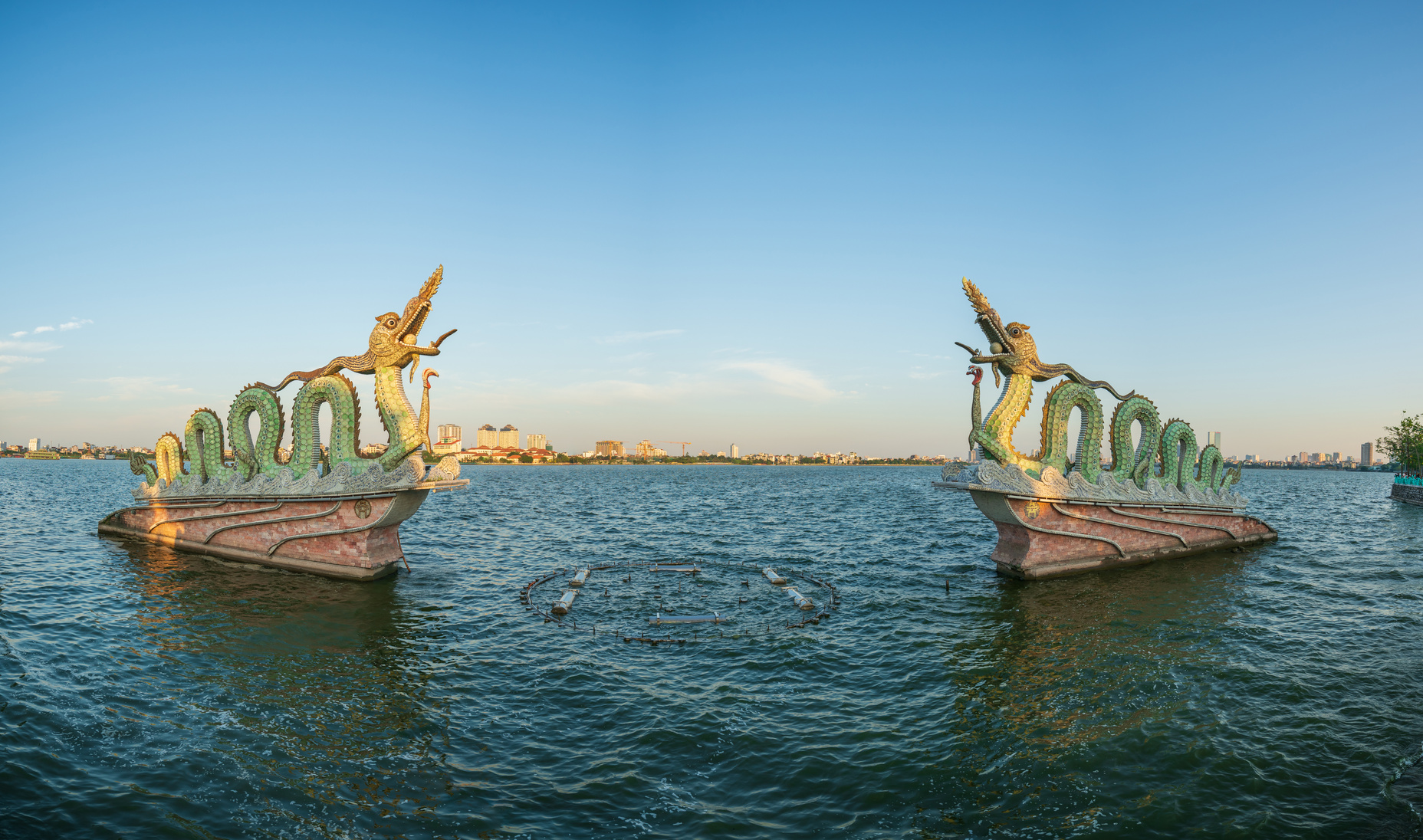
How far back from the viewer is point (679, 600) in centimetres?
2438

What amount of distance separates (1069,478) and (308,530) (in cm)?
3046

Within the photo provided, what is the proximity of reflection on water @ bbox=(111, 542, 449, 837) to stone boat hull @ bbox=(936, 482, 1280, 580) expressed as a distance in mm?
21597

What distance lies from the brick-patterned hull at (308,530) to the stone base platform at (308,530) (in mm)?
30

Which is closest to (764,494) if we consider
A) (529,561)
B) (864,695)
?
(529,561)

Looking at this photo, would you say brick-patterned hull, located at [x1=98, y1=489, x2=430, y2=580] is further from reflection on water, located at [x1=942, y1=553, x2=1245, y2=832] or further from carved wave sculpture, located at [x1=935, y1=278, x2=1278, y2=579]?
carved wave sculpture, located at [x1=935, y1=278, x2=1278, y2=579]

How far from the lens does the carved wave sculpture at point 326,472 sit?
25.9 meters

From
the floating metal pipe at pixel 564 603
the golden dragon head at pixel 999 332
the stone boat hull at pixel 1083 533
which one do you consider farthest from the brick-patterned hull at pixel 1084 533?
the floating metal pipe at pixel 564 603

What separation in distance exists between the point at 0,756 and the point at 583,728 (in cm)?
1028

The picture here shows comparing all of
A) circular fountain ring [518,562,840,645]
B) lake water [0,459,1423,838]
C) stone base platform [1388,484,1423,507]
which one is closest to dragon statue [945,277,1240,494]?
lake water [0,459,1423,838]

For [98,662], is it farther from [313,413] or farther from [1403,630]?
[1403,630]

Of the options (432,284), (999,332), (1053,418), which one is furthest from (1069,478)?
(432,284)

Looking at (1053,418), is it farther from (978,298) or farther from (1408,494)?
→ (1408,494)

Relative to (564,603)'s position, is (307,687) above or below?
below

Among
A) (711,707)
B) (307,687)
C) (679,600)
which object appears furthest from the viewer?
(679,600)
